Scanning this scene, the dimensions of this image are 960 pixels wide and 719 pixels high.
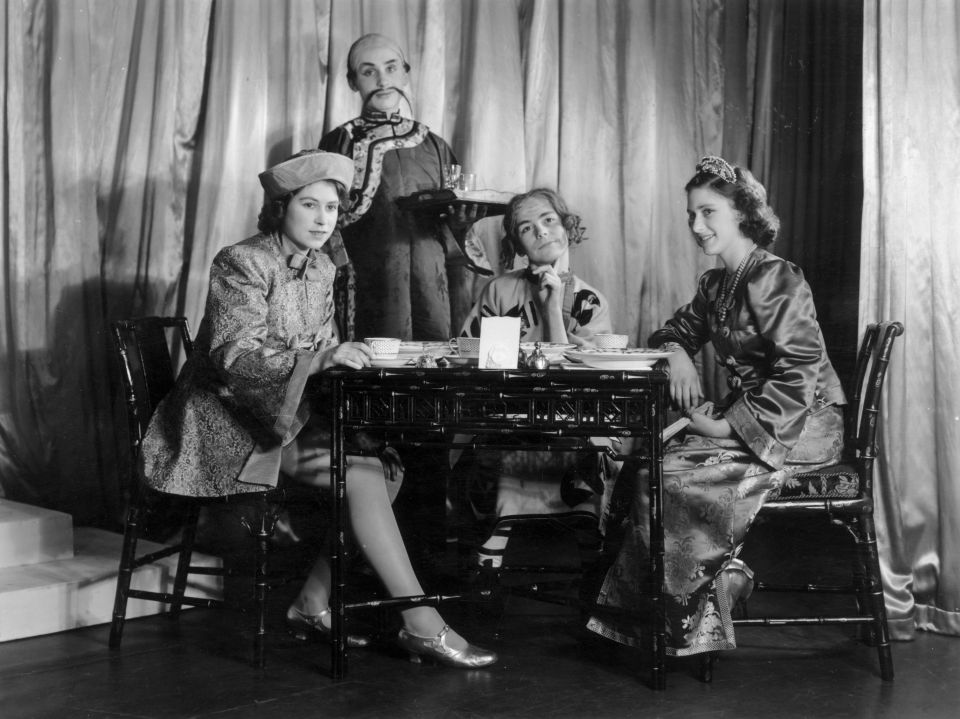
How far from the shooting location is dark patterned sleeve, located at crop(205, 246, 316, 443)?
2.77 metres

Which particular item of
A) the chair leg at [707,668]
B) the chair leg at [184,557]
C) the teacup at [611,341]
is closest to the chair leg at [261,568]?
the chair leg at [184,557]

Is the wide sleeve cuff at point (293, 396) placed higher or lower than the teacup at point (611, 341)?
lower

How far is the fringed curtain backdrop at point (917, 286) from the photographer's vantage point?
309 centimetres

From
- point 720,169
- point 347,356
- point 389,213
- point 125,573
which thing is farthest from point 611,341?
point 125,573

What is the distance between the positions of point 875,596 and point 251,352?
5.94 ft

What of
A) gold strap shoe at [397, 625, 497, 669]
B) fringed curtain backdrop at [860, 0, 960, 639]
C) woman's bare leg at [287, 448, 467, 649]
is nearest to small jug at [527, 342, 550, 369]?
woman's bare leg at [287, 448, 467, 649]

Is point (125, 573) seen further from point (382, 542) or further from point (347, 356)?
point (347, 356)

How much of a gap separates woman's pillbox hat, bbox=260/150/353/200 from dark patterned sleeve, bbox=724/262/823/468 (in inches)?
51.5

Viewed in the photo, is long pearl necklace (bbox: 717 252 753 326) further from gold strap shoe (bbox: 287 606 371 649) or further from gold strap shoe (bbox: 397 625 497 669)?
gold strap shoe (bbox: 287 606 371 649)

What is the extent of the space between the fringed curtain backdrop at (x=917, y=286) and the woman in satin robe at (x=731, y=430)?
304 mm

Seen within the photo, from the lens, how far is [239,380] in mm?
2814

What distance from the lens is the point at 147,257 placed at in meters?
4.14

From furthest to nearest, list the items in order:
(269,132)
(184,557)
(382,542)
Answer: (269,132)
(184,557)
(382,542)

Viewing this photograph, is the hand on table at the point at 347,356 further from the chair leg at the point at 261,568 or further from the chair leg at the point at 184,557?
the chair leg at the point at 184,557
